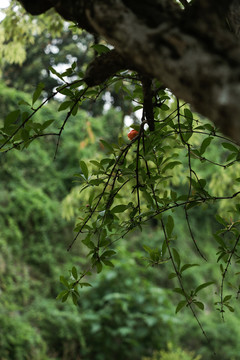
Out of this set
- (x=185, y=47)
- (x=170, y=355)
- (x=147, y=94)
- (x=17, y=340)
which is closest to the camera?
(x=185, y=47)

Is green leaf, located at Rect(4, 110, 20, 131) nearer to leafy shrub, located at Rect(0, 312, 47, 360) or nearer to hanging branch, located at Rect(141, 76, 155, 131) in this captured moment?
hanging branch, located at Rect(141, 76, 155, 131)

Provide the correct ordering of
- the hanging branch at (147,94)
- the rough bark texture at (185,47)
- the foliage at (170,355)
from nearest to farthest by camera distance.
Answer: the rough bark texture at (185,47) → the hanging branch at (147,94) → the foliage at (170,355)

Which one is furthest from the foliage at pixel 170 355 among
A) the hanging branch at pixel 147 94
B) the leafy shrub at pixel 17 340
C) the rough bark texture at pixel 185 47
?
the rough bark texture at pixel 185 47

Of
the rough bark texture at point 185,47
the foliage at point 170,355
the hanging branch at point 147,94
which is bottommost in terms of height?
the rough bark texture at point 185,47

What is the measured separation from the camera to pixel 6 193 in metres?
3.57

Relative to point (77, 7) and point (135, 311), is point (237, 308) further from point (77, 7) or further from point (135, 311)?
point (77, 7)

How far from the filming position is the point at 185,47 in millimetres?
375

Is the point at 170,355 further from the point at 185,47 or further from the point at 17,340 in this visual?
the point at 185,47

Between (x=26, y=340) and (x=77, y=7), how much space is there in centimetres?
280

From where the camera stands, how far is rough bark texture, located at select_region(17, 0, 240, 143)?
34 cm

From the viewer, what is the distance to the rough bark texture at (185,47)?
34cm

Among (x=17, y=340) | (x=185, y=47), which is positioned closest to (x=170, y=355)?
(x=17, y=340)

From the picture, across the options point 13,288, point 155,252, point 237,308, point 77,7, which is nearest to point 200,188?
point 155,252

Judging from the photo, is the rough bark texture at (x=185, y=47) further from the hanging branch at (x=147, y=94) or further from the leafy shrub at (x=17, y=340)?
the leafy shrub at (x=17, y=340)
